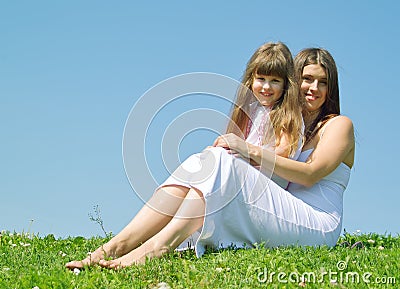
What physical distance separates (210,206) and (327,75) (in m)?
2.05

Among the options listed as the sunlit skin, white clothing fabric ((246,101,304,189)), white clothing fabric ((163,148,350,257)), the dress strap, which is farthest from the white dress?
the dress strap

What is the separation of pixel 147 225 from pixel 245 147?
104 centimetres

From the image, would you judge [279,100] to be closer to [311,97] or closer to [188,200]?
[311,97]

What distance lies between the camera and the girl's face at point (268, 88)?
5836mm

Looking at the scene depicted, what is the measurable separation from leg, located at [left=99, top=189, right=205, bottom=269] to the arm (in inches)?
23.6

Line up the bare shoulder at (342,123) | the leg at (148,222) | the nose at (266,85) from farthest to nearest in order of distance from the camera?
the bare shoulder at (342,123) < the nose at (266,85) < the leg at (148,222)

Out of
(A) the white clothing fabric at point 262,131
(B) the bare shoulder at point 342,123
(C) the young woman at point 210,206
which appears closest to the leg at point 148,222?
(C) the young woman at point 210,206

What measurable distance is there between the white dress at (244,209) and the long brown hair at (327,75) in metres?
0.89

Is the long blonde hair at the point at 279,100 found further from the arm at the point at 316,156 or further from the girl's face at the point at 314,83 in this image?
the arm at the point at 316,156

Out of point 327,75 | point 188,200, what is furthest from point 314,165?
point 188,200

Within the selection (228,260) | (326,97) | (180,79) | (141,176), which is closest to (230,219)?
(228,260)

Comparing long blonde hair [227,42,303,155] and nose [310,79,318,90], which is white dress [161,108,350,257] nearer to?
long blonde hair [227,42,303,155]

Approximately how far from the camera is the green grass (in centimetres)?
425

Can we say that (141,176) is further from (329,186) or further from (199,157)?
(329,186)
